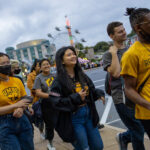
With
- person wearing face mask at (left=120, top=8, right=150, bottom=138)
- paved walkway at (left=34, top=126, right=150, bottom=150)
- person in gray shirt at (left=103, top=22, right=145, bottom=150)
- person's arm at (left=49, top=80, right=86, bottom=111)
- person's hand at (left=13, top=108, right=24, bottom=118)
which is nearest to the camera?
person wearing face mask at (left=120, top=8, right=150, bottom=138)

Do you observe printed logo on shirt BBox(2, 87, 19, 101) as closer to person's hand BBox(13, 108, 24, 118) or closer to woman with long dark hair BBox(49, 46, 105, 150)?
person's hand BBox(13, 108, 24, 118)

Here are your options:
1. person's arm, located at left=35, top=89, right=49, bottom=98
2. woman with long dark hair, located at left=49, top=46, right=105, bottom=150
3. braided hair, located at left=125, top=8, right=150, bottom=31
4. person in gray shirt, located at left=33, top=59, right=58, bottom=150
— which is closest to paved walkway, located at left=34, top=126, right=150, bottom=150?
person in gray shirt, located at left=33, top=59, right=58, bottom=150

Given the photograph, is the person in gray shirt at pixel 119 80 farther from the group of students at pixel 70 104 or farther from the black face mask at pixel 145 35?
the black face mask at pixel 145 35

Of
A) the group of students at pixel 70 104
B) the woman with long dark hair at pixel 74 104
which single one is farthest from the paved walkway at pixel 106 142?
the woman with long dark hair at pixel 74 104

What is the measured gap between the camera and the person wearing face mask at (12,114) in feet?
8.45

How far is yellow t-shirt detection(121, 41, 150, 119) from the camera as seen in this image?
189 cm

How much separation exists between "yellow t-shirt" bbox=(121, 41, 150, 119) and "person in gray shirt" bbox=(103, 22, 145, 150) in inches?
27.7

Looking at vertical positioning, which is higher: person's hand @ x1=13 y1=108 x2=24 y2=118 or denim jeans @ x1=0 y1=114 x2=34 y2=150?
person's hand @ x1=13 y1=108 x2=24 y2=118

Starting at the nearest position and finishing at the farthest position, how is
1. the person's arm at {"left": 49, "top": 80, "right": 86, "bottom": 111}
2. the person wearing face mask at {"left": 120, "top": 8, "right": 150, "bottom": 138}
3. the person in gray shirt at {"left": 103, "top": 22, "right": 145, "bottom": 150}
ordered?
the person wearing face mask at {"left": 120, "top": 8, "right": 150, "bottom": 138} → the person's arm at {"left": 49, "top": 80, "right": 86, "bottom": 111} → the person in gray shirt at {"left": 103, "top": 22, "right": 145, "bottom": 150}

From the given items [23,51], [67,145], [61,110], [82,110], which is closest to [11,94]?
[61,110]

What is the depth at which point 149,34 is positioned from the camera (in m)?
1.92

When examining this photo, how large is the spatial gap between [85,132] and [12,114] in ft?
3.15

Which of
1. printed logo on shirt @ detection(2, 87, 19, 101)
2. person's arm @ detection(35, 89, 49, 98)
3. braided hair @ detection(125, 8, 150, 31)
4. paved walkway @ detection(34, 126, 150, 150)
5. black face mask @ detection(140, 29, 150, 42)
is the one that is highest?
braided hair @ detection(125, 8, 150, 31)

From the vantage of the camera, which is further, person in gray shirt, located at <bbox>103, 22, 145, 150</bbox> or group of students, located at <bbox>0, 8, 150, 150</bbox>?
person in gray shirt, located at <bbox>103, 22, 145, 150</bbox>
